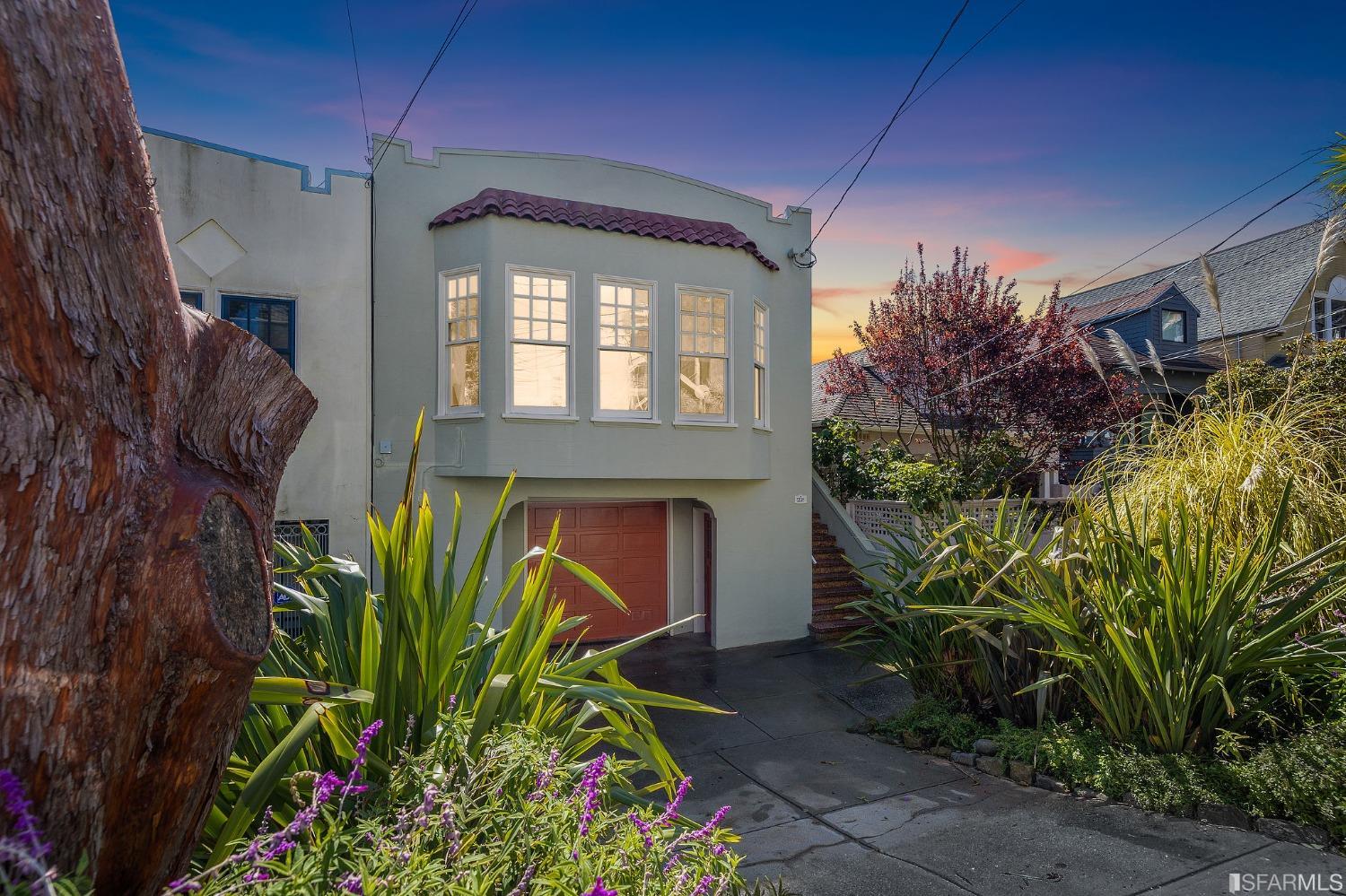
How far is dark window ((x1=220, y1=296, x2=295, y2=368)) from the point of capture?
916 cm

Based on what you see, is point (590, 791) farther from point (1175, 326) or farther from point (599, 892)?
point (1175, 326)

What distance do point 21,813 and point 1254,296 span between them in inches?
1133

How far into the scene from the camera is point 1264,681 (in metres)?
5.75

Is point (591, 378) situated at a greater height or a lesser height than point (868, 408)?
lesser

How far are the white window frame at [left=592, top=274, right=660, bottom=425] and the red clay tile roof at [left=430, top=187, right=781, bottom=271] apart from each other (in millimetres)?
665

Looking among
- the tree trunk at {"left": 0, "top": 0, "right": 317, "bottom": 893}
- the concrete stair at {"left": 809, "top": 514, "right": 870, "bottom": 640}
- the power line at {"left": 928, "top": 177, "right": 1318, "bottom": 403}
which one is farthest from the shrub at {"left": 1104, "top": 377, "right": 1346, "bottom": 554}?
the tree trunk at {"left": 0, "top": 0, "right": 317, "bottom": 893}

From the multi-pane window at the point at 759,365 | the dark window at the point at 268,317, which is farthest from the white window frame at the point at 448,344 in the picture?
the multi-pane window at the point at 759,365

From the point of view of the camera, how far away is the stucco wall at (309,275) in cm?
900

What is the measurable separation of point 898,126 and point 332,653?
31.2 ft

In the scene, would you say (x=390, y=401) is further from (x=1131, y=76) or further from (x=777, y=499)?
(x=1131, y=76)

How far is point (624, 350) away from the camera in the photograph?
10.8 m

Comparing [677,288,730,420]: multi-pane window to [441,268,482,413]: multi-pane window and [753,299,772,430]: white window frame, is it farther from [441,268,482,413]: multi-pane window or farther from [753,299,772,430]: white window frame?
[441,268,482,413]: multi-pane window

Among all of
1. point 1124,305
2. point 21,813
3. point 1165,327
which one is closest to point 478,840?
point 21,813

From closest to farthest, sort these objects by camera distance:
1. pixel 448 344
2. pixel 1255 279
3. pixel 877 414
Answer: pixel 448 344 → pixel 877 414 → pixel 1255 279
